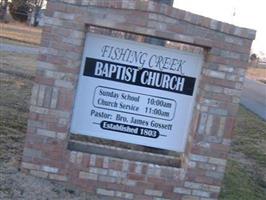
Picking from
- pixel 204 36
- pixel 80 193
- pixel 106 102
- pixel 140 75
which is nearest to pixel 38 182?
pixel 80 193

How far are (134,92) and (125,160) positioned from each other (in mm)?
762

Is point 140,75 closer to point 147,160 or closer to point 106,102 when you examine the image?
point 106,102

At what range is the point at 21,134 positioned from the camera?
8.28 metres

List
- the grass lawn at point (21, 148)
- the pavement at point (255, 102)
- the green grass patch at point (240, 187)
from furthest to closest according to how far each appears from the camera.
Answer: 1. the pavement at point (255, 102)
2. the green grass patch at point (240, 187)
3. the grass lawn at point (21, 148)

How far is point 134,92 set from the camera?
6562 millimetres

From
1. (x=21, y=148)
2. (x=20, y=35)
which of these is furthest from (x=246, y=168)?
(x=20, y=35)

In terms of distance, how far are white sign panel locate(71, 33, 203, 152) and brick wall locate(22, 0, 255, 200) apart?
170mm

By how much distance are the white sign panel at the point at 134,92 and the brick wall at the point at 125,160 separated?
17 cm

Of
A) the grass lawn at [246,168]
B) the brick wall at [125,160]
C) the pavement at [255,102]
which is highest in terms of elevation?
the brick wall at [125,160]

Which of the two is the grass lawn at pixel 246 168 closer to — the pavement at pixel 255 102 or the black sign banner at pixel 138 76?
the black sign banner at pixel 138 76

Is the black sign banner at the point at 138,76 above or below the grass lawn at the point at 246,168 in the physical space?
above

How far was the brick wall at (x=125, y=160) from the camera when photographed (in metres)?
6.22

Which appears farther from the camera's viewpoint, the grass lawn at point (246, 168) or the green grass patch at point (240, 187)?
the grass lawn at point (246, 168)

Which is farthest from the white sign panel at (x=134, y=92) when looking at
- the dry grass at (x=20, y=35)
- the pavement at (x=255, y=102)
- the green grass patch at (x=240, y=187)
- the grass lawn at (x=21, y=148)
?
the dry grass at (x=20, y=35)
